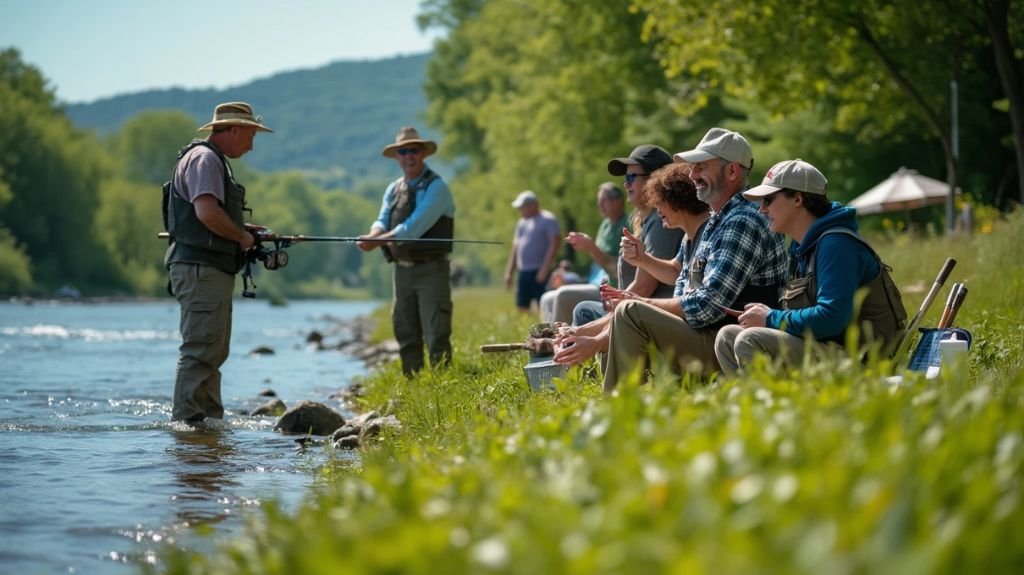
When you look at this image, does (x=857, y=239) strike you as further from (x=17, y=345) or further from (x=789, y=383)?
(x=17, y=345)

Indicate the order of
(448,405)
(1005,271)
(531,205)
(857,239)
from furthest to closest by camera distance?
1. (531,205)
2. (1005,271)
3. (448,405)
4. (857,239)

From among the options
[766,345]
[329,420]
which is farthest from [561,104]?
[766,345]

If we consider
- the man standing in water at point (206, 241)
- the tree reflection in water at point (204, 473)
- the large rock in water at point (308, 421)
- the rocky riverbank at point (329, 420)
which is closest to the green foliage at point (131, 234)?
the rocky riverbank at point (329, 420)

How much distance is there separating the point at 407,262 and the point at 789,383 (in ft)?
22.8

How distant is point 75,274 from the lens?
267 feet

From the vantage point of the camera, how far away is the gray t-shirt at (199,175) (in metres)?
9.20

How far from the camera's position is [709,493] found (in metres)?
3.31

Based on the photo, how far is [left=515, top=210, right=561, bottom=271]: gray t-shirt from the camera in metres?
17.5

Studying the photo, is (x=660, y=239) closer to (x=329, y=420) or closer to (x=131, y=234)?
(x=329, y=420)

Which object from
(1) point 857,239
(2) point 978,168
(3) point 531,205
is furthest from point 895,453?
(2) point 978,168

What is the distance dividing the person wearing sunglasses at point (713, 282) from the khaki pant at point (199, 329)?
3.58m

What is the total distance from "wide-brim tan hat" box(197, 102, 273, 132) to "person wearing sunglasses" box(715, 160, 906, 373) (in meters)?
4.15

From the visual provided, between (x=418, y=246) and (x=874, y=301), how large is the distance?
18.6 ft

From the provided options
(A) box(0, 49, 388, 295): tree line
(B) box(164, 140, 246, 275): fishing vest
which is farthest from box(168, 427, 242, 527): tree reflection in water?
(A) box(0, 49, 388, 295): tree line
